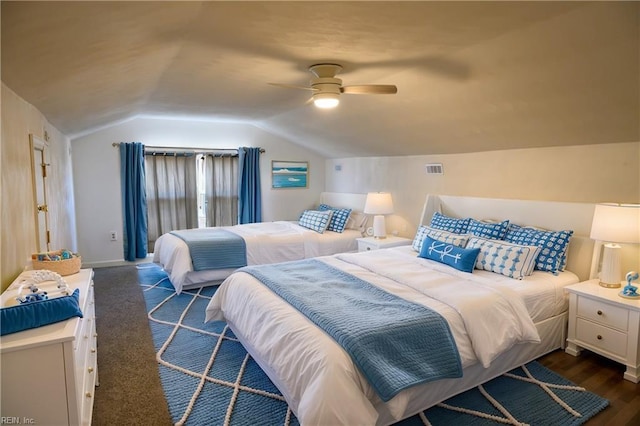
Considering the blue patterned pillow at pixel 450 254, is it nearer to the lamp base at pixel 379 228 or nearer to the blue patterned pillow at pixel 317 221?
the lamp base at pixel 379 228

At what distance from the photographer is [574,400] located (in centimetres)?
234

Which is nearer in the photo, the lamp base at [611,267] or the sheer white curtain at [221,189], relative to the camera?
the lamp base at [611,267]

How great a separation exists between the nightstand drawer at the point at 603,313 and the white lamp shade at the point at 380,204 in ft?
7.94

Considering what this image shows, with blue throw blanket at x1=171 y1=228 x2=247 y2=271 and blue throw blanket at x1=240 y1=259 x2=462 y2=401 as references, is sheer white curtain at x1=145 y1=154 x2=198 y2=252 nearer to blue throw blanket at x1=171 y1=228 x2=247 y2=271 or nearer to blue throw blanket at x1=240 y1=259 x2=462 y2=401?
blue throw blanket at x1=171 y1=228 x2=247 y2=271

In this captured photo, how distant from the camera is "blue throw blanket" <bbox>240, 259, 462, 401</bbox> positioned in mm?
1882

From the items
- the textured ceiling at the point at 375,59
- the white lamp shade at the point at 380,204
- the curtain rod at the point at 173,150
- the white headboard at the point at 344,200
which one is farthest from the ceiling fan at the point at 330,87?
the curtain rod at the point at 173,150

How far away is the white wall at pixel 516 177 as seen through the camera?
2877 millimetres

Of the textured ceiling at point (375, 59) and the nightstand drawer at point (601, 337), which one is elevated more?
the textured ceiling at point (375, 59)

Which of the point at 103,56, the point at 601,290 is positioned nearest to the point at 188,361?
the point at 103,56

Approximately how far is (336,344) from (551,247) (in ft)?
7.20

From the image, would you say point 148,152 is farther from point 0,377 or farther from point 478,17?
point 478,17

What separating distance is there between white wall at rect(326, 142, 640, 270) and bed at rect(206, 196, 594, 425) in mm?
159

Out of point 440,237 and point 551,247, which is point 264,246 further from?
point 551,247

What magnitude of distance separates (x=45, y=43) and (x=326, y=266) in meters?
2.43
